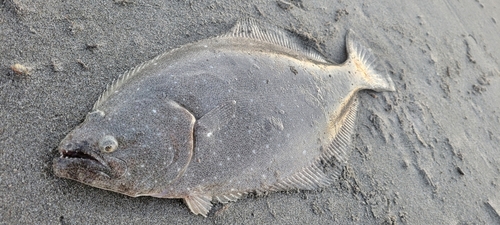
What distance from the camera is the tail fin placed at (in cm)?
384

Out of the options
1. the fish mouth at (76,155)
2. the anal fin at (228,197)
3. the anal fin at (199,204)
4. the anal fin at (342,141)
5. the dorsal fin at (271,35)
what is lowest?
the anal fin at (199,204)

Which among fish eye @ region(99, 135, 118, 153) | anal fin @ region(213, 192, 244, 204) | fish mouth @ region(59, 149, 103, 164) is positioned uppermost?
fish eye @ region(99, 135, 118, 153)

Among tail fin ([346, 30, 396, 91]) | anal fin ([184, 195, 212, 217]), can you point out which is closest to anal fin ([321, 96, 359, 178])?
tail fin ([346, 30, 396, 91])

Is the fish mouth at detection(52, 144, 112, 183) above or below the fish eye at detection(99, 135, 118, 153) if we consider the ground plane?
below

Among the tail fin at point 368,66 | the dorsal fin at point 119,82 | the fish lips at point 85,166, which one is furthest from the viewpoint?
the tail fin at point 368,66

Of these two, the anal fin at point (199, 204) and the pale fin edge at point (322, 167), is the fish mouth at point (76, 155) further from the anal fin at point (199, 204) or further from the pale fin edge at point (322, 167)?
the pale fin edge at point (322, 167)

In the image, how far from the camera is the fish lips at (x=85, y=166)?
90.7 inches

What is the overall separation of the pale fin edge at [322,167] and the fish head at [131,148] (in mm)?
869

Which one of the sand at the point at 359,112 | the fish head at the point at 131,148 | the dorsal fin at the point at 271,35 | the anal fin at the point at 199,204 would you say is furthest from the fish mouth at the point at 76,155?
the dorsal fin at the point at 271,35

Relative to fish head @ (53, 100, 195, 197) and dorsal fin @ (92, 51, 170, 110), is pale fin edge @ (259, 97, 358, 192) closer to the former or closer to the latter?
fish head @ (53, 100, 195, 197)

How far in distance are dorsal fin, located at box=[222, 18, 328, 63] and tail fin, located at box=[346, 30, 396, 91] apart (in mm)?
408

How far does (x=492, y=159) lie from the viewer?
4.19m

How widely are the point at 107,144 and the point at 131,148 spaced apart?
160 mm

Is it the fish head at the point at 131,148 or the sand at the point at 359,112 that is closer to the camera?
the fish head at the point at 131,148
